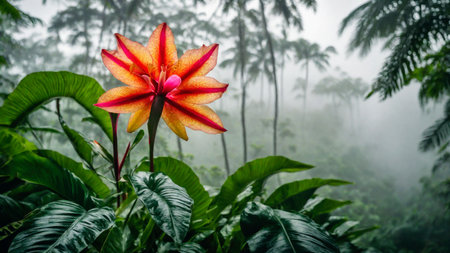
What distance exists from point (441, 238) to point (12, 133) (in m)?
13.5

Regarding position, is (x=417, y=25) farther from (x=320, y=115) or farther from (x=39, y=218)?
(x=320, y=115)

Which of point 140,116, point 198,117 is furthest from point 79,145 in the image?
point 198,117

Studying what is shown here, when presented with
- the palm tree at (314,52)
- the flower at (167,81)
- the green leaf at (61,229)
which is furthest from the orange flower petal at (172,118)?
the palm tree at (314,52)

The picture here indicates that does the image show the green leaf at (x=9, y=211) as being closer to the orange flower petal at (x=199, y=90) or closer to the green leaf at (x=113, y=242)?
the green leaf at (x=113, y=242)

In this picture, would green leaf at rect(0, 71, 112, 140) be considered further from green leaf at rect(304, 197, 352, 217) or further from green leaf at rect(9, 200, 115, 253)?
green leaf at rect(304, 197, 352, 217)

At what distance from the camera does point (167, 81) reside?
488 millimetres

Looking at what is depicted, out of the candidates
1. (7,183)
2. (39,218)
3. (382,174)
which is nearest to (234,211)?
(39,218)

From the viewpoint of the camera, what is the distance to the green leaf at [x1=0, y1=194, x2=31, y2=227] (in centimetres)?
53

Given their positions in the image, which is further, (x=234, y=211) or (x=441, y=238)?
(x=441, y=238)

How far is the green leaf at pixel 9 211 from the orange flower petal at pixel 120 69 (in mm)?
416

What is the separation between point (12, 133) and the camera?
0.82 metres

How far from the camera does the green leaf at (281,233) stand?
432 millimetres

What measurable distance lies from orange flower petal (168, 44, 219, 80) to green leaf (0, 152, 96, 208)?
38 cm

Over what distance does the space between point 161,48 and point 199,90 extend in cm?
14
